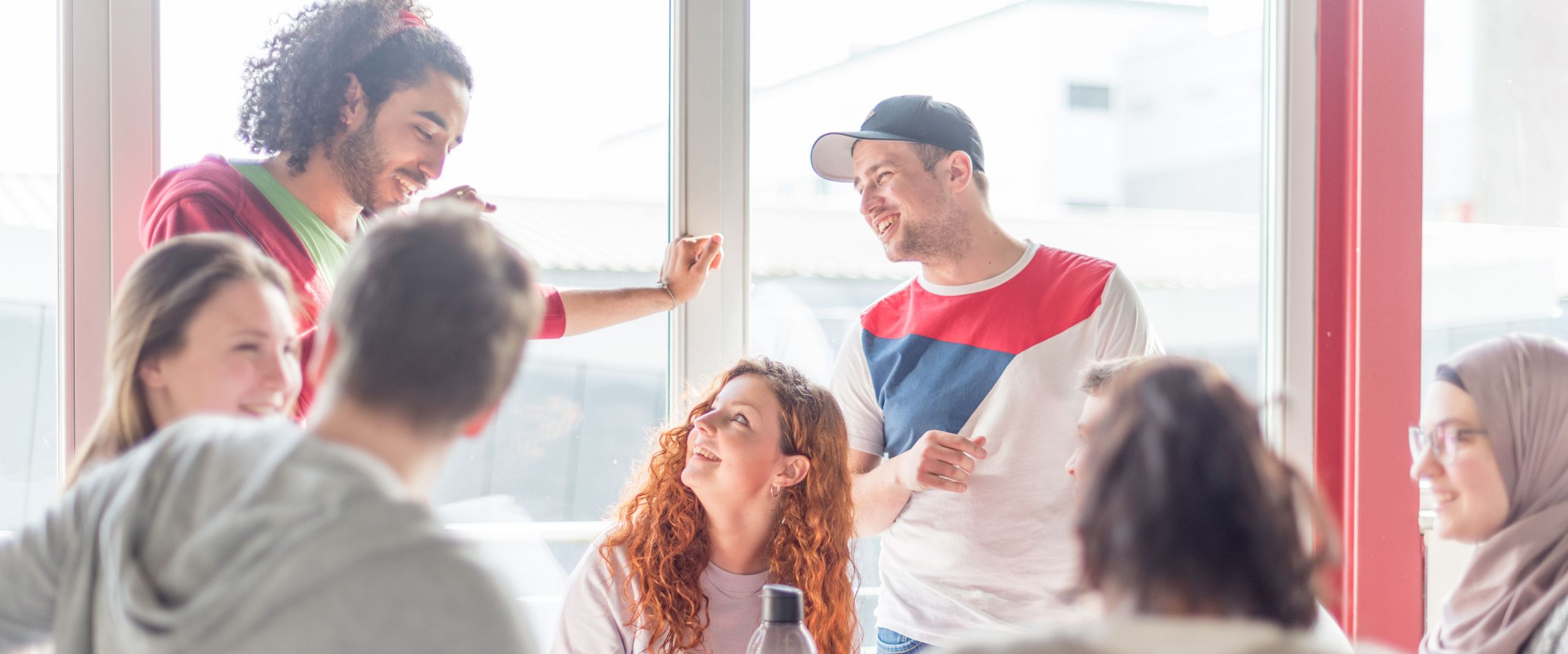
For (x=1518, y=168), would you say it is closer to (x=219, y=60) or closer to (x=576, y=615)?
(x=576, y=615)

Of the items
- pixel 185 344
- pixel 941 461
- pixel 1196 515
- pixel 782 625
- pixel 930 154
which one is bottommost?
pixel 782 625

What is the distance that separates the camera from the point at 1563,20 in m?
2.44

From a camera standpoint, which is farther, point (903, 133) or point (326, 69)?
point (903, 133)

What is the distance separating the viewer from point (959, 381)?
2.01m

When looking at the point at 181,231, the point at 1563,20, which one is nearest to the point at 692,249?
the point at 181,231

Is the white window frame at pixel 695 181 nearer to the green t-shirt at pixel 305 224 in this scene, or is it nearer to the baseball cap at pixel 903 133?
the baseball cap at pixel 903 133

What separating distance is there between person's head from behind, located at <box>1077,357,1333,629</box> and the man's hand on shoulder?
102 cm

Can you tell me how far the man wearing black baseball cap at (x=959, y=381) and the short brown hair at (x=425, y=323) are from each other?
1132 millimetres

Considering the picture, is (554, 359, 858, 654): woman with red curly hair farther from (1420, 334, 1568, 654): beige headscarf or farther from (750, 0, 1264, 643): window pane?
(1420, 334, 1568, 654): beige headscarf

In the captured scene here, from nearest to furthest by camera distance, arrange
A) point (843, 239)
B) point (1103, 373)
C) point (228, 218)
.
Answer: point (228, 218) → point (1103, 373) → point (843, 239)

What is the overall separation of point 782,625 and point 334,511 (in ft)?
2.30

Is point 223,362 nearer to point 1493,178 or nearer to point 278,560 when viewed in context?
point 278,560

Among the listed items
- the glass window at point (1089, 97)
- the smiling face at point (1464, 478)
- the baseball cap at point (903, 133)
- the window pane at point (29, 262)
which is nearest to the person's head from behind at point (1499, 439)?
the smiling face at point (1464, 478)

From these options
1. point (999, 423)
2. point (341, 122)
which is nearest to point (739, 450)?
point (999, 423)
